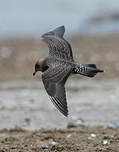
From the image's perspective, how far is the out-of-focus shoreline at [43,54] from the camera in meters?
13.8

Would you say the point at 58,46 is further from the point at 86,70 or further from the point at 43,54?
the point at 43,54

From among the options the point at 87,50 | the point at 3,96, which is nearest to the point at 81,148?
the point at 3,96

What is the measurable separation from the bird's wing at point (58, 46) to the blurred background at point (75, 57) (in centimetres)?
139

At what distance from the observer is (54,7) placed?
2242 cm

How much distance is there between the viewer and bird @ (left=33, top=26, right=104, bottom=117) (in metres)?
6.82

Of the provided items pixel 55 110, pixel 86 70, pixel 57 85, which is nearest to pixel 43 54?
pixel 55 110

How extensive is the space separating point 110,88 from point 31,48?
15.5 feet

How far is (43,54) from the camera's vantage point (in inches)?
605

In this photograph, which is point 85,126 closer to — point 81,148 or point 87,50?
point 81,148

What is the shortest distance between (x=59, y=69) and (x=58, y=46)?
2.98ft

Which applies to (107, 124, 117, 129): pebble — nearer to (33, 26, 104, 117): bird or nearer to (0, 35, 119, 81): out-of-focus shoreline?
(33, 26, 104, 117): bird

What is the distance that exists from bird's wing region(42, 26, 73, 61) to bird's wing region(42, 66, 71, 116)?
24.8 inches

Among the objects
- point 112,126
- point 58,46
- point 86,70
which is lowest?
point 112,126

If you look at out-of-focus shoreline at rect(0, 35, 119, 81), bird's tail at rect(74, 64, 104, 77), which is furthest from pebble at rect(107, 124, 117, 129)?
out-of-focus shoreline at rect(0, 35, 119, 81)
